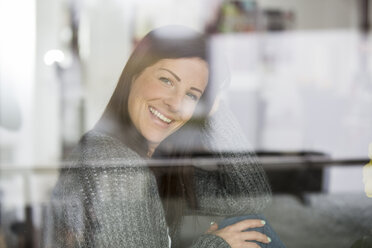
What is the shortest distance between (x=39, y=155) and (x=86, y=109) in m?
0.22

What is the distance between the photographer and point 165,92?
0.93 meters

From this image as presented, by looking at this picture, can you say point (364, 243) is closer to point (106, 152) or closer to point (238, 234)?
point (238, 234)

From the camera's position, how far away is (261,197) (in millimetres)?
989

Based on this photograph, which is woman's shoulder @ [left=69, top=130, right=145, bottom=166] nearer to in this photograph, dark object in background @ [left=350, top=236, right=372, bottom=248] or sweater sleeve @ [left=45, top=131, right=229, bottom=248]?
sweater sleeve @ [left=45, top=131, right=229, bottom=248]

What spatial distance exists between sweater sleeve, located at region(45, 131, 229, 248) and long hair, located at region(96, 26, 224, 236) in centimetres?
2

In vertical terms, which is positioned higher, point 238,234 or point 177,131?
point 177,131

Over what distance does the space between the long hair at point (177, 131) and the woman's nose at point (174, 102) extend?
0.04 m

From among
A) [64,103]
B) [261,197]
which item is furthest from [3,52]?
[261,197]

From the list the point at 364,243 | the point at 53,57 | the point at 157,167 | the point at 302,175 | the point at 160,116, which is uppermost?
the point at 53,57

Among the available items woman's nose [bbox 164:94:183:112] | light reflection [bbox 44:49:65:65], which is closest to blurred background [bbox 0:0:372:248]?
light reflection [bbox 44:49:65:65]

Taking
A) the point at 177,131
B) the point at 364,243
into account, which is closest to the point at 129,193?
the point at 177,131

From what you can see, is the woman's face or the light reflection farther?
the light reflection

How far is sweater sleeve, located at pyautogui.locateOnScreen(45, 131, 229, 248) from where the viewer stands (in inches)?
36.3

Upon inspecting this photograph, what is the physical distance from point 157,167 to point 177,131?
9cm
